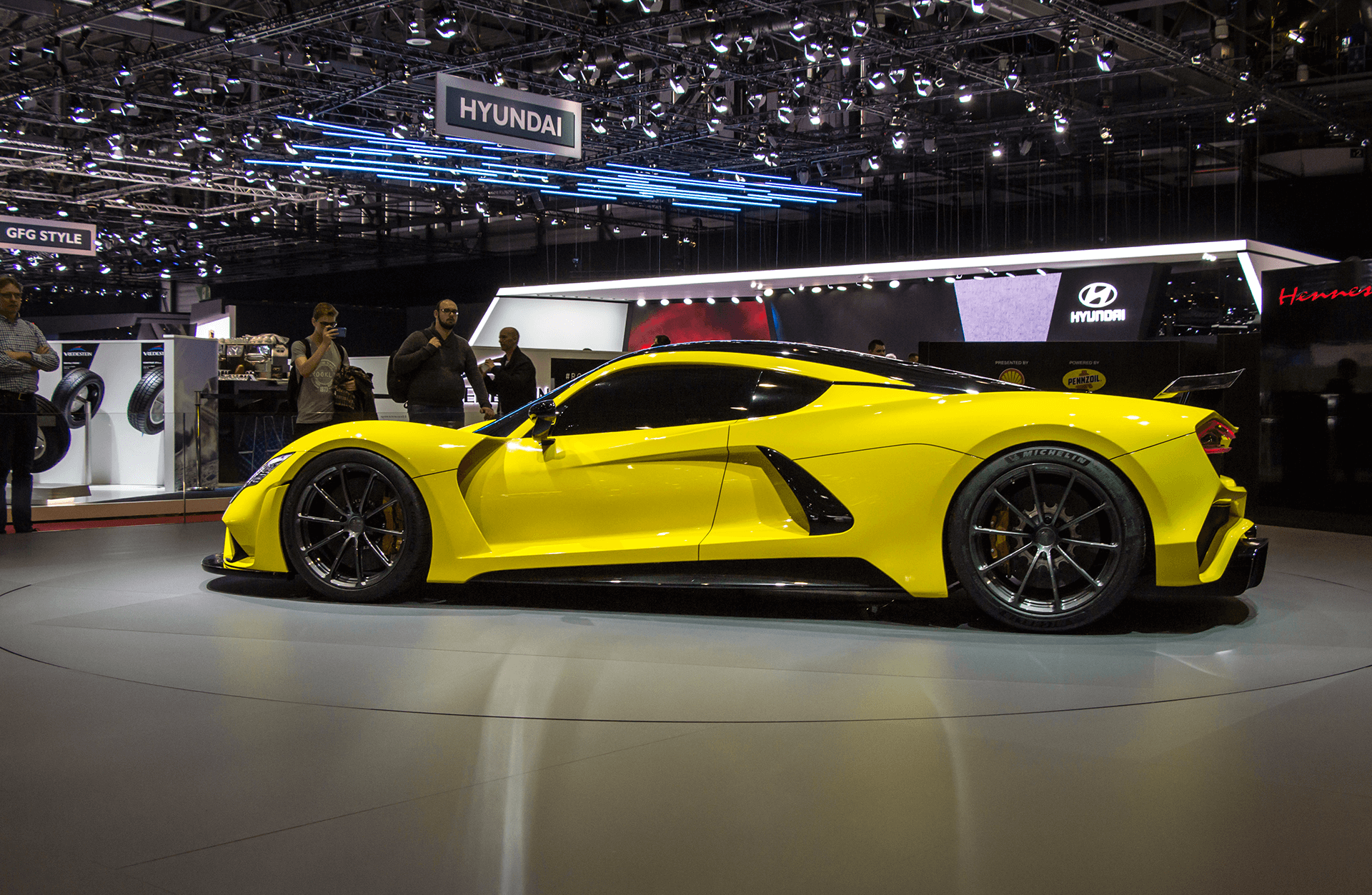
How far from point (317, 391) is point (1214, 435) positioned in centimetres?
488

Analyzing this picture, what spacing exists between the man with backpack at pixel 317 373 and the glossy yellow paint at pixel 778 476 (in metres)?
1.99

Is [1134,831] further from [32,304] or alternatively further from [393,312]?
[32,304]

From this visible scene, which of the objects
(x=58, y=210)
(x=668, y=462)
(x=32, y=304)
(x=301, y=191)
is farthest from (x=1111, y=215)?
(x=32, y=304)

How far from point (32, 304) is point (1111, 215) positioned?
3823 cm

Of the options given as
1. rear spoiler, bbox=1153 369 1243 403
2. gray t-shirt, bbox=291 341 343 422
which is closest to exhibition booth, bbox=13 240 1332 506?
gray t-shirt, bbox=291 341 343 422

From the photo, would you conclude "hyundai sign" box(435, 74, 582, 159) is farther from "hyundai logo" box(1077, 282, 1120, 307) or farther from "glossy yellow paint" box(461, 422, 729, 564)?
"hyundai logo" box(1077, 282, 1120, 307)

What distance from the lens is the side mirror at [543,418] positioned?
4.52 metres

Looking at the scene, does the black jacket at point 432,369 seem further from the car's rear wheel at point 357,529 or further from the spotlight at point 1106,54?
the spotlight at point 1106,54

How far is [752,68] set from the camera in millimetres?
14641

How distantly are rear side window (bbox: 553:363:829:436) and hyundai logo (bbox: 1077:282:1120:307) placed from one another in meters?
13.5

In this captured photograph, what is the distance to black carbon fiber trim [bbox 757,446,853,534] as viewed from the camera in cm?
412

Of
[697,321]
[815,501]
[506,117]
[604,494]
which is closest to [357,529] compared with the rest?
[604,494]

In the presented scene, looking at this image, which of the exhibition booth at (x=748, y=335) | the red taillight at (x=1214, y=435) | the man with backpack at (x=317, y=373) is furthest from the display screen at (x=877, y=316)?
the red taillight at (x=1214, y=435)

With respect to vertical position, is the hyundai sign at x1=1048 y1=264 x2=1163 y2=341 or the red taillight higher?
the hyundai sign at x1=1048 y1=264 x2=1163 y2=341
